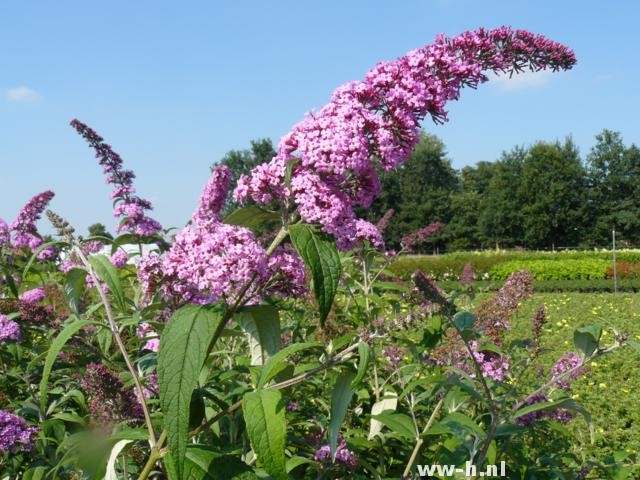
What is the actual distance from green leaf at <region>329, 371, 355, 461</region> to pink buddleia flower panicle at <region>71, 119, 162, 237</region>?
2295 mm

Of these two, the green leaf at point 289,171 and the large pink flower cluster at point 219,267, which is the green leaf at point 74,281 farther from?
the green leaf at point 289,171

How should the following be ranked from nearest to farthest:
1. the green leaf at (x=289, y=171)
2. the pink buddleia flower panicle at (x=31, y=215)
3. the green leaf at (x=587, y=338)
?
the green leaf at (x=289, y=171)
the green leaf at (x=587, y=338)
the pink buddleia flower panicle at (x=31, y=215)

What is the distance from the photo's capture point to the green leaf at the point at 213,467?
179cm

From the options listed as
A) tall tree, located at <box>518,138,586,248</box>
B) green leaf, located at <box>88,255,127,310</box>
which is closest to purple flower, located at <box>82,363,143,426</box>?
green leaf, located at <box>88,255,127,310</box>

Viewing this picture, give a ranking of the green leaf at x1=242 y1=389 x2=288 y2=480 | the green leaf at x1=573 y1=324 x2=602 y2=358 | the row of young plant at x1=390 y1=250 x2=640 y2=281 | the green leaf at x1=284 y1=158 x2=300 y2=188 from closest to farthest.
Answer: the green leaf at x1=242 y1=389 x2=288 y2=480 < the green leaf at x1=284 y1=158 x2=300 y2=188 < the green leaf at x1=573 y1=324 x2=602 y2=358 < the row of young plant at x1=390 y1=250 x2=640 y2=281

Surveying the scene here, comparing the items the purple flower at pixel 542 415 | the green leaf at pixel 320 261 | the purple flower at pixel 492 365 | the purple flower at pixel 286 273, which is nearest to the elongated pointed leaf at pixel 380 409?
the purple flower at pixel 492 365

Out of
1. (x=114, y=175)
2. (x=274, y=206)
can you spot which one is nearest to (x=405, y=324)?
(x=274, y=206)

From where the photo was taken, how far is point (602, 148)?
202 ft

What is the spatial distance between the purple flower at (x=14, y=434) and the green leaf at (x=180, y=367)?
52.0 inches

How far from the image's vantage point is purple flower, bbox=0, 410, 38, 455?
2.63m

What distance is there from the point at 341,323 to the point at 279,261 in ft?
6.75

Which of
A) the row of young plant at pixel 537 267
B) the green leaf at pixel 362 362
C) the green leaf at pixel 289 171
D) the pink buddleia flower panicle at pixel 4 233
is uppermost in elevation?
the row of young plant at pixel 537 267

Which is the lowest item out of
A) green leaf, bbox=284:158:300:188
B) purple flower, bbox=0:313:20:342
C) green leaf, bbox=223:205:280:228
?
purple flower, bbox=0:313:20:342

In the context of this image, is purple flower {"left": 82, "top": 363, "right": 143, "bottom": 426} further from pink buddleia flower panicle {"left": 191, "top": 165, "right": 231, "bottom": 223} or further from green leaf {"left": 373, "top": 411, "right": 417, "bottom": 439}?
green leaf {"left": 373, "top": 411, "right": 417, "bottom": 439}
